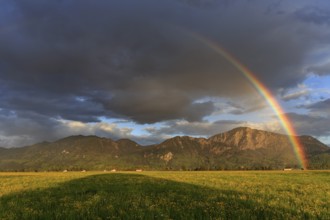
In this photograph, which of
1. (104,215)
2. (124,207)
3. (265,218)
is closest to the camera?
(265,218)

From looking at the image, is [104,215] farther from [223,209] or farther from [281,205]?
[281,205]

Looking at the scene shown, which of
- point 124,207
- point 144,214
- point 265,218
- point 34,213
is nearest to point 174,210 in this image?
point 144,214

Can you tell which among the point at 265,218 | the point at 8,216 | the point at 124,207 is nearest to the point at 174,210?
the point at 124,207

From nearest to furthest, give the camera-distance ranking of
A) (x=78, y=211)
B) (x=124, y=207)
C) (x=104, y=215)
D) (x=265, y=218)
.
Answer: (x=265, y=218), (x=104, y=215), (x=78, y=211), (x=124, y=207)

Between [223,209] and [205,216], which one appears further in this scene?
[223,209]

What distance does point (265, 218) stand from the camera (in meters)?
10.6

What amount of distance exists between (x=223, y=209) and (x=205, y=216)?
172 centimetres

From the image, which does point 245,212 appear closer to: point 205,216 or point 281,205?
point 205,216

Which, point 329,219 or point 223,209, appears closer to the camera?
point 329,219

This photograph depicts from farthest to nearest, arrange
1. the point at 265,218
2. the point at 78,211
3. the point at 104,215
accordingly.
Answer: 1. the point at 78,211
2. the point at 104,215
3. the point at 265,218

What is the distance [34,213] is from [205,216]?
6.83m

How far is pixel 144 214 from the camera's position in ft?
36.7

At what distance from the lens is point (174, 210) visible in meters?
12.2

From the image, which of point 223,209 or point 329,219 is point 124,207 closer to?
point 223,209
